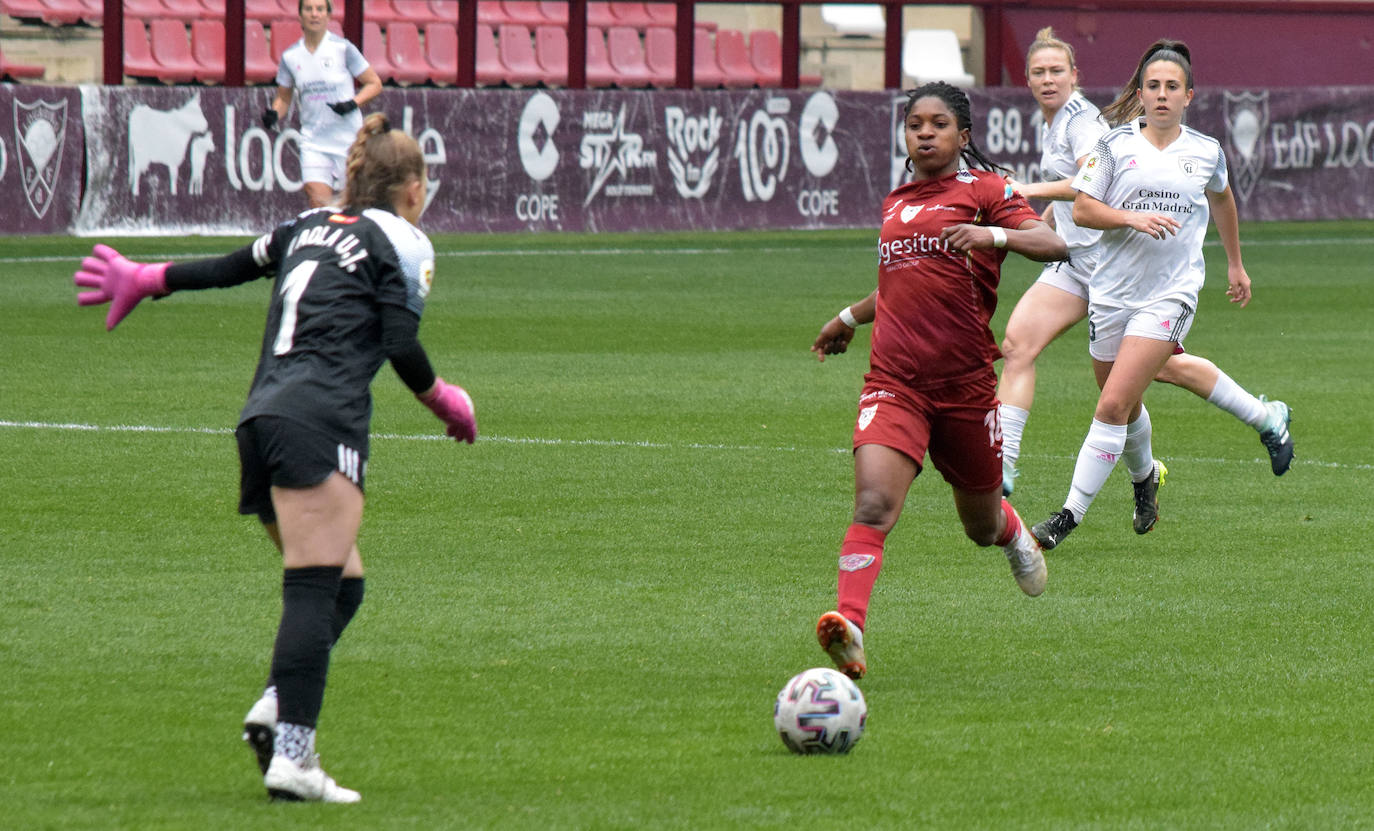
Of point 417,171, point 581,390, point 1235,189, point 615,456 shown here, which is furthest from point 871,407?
point 1235,189

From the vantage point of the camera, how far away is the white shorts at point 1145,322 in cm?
842

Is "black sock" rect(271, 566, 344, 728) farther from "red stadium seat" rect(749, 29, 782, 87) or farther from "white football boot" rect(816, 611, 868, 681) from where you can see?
"red stadium seat" rect(749, 29, 782, 87)

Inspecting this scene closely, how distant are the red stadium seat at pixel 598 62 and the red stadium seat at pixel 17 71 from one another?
7.83 meters

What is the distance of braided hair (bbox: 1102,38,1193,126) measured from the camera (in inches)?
325

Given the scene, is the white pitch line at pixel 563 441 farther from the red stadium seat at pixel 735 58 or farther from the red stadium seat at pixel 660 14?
the red stadium seat at pixel 660 14

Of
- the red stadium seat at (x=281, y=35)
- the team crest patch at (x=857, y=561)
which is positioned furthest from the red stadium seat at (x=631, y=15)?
the team crest patch at (x=857, y=561)

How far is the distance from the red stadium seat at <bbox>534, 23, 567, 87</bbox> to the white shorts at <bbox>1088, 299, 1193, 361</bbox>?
22860mm

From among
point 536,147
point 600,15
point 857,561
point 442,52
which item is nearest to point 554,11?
point 600,15

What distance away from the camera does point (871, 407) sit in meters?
6.46

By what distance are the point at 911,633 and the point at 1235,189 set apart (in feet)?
75.5

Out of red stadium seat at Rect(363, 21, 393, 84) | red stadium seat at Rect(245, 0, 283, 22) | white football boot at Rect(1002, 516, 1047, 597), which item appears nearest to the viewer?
white football boot at Rect(1002, 516, 1047, 597)

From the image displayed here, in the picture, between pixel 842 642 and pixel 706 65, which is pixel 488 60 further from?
pixel 842 642

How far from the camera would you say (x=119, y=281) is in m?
5.12

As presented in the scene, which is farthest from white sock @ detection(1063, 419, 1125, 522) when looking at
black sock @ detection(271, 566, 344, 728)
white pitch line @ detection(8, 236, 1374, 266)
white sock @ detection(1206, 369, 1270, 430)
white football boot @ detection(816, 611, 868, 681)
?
white pitch line @ detection(8, 236, 1374, 266)
